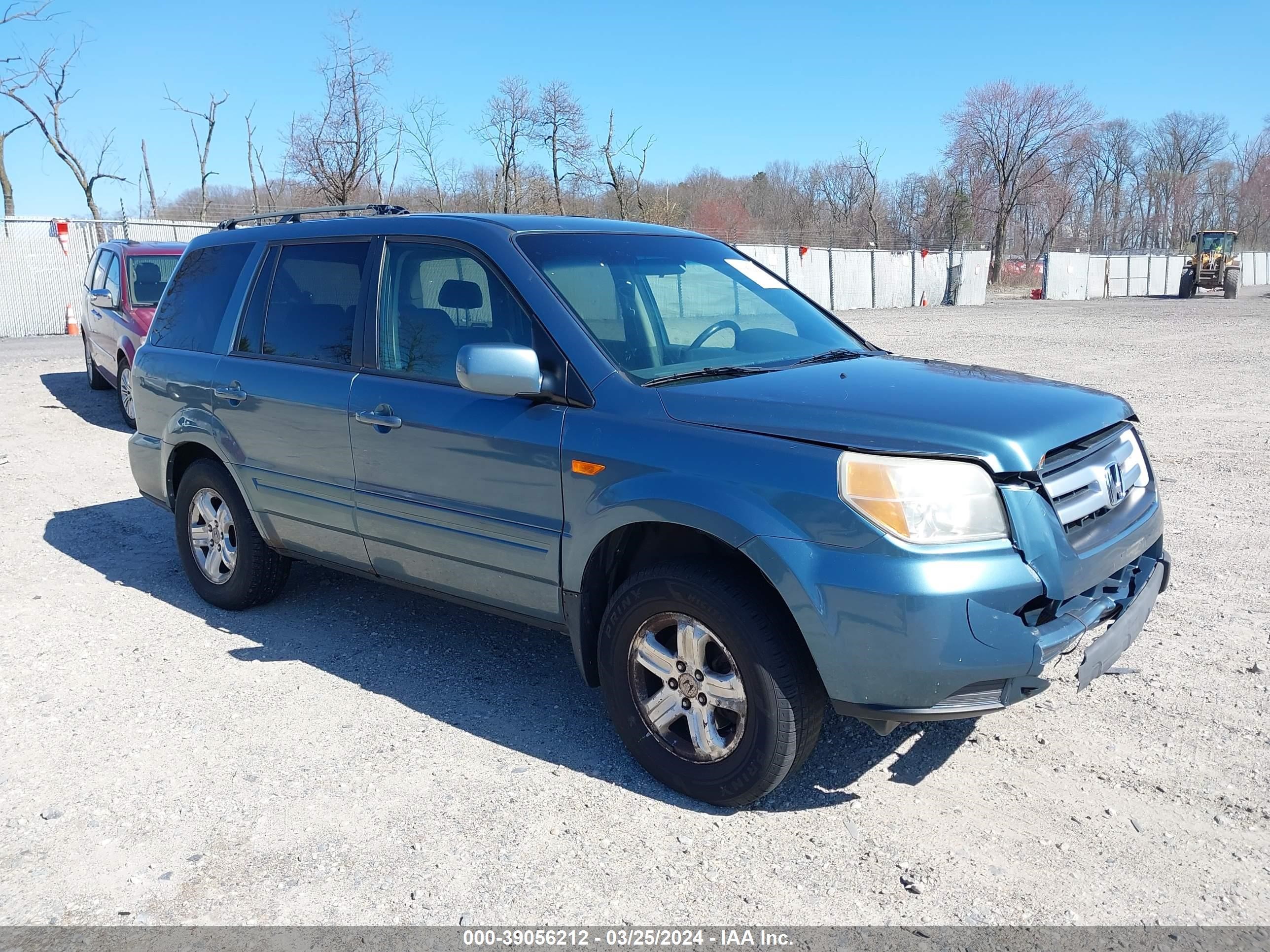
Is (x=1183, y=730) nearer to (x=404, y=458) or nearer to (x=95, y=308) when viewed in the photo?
(x=404, y=458)

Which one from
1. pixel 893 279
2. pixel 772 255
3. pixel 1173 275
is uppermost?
pixel 772 255

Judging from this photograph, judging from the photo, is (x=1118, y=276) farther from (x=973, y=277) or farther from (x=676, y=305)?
(x=676, y=305)

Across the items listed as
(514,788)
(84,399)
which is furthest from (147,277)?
(514,788)

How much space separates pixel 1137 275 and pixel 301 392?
59.7 metres

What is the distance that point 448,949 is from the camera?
276 cm

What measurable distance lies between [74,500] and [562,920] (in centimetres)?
A: 662

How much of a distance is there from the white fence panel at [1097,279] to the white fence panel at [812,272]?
889 inches

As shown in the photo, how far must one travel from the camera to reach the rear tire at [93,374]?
42.4 feet

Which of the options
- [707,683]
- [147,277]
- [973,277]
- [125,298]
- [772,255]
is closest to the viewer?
[707,683]

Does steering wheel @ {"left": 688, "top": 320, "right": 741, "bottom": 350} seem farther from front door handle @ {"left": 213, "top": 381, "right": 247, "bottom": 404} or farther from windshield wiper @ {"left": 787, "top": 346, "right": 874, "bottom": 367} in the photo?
front door handle @ {"left": 213, "top": 381, "right": 247, "bottom": 404}

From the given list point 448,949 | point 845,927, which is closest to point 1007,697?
point 845,927

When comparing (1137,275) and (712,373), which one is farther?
(1137,275)

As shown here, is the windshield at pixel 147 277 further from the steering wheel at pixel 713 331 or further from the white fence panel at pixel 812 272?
the white fence panel at pixel 812 272

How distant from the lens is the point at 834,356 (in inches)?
164
